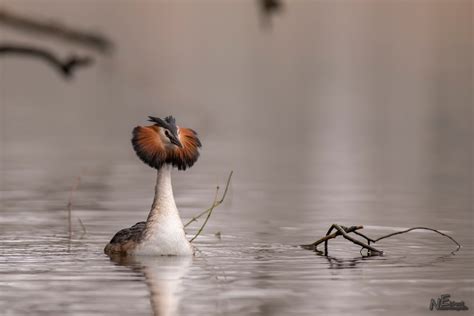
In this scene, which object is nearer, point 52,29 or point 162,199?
point 162,199

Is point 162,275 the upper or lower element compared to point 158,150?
lower

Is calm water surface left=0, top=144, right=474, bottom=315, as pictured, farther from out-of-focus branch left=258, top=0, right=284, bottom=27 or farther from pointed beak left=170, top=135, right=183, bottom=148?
out-of-focus branch left=258, top=0, right=284, bottom=27

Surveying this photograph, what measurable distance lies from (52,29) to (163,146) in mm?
2949

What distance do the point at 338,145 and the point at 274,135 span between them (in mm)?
2292

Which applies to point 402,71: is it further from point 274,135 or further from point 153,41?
point 274,135

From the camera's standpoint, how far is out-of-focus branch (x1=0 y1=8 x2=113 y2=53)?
57.7ft

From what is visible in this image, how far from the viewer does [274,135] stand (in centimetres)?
3484

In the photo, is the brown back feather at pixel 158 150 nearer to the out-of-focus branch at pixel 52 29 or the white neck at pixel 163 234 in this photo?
the white neck at pixel 163 234

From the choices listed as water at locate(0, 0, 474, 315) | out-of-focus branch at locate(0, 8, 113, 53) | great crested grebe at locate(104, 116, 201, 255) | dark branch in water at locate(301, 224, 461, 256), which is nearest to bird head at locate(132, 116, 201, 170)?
great crested grebe at locate(104, 116, 201, 255)

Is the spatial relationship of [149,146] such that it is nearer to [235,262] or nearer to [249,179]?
[235,262]

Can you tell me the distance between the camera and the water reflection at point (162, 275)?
43.0ft

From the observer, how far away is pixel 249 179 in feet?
83.5

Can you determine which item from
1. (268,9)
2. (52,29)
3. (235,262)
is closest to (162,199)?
(235,262)

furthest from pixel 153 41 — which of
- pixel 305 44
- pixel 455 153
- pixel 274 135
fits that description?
pixel 455 153
